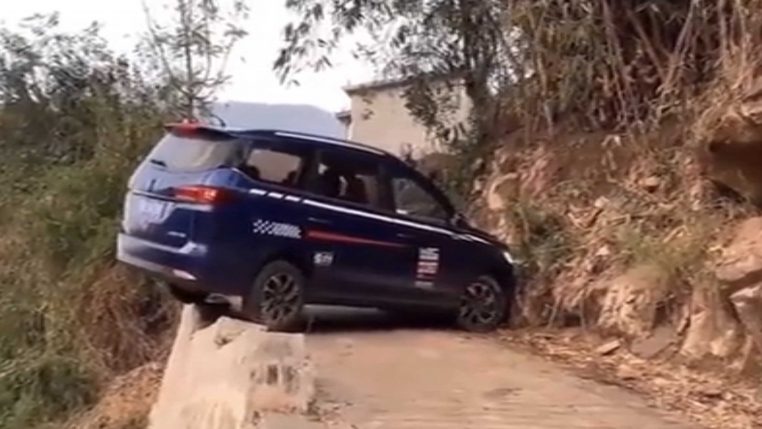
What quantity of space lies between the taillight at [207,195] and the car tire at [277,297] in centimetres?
68

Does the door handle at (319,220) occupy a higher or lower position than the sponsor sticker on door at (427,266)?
higher

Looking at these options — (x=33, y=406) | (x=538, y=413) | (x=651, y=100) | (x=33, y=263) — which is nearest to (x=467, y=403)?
(x=538, y=413)

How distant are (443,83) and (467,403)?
24.4ft

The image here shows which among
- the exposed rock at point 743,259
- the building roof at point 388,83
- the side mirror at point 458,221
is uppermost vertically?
the building roof at point 388,83

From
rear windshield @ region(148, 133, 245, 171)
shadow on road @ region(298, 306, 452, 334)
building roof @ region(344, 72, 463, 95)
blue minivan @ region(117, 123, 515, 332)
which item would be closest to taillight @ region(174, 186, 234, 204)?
blue minivan @ region(117, 123, 515, 332)

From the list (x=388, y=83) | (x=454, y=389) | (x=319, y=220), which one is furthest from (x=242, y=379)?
(x=388, y=83)

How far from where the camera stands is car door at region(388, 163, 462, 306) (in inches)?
376

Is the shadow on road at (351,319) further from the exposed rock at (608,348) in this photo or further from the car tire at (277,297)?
the exposed rock at (608,348)

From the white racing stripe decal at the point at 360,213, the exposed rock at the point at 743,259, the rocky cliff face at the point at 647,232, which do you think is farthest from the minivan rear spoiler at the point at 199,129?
the exposed rock at the point at 743,259

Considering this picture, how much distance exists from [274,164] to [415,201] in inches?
64.9

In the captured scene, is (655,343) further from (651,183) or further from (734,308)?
(651,183)

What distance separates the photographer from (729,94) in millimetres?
8180

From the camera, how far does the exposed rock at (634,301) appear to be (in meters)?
8.38

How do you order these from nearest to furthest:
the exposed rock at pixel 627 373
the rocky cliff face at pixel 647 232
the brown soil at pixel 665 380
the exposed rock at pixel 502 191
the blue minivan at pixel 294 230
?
the brown soil at pixel 665 380 < the rocky cliff face at pixel 647 232 < the exposed rock at pixel 627 373 < the blue minivan at pixel 294 230 < the exposed rock at pixel 502 191
